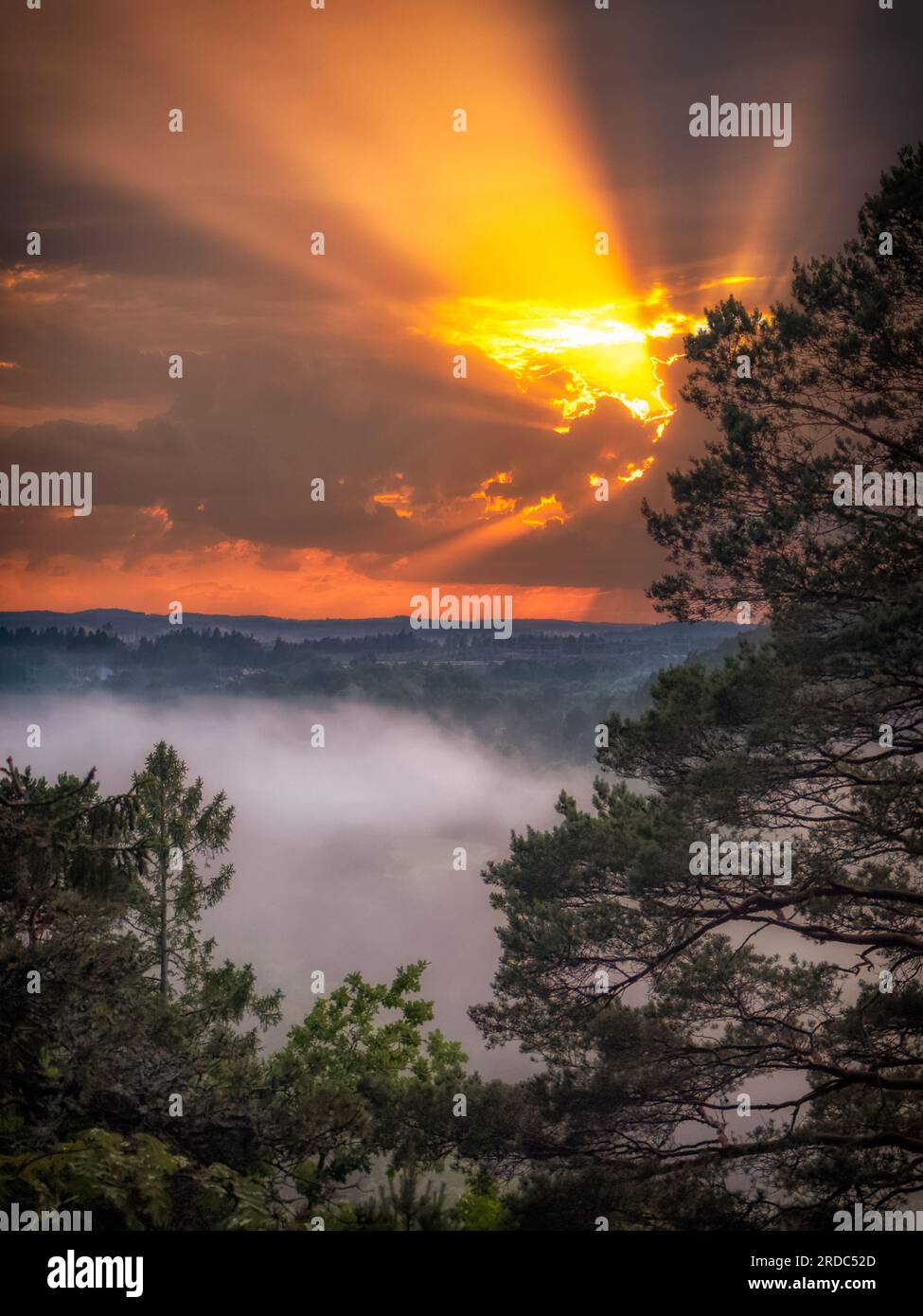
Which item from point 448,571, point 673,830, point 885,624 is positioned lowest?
point 673,830

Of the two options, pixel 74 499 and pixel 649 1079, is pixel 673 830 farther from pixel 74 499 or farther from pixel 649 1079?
pixel 74 499

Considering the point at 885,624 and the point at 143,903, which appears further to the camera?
the point at 143,903

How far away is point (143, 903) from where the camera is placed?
829 inches

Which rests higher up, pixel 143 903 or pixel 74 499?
pixel 74 499

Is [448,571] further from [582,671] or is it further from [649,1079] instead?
[582,671]

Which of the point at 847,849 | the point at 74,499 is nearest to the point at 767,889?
the point at 847,849

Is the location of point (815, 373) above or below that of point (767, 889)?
above

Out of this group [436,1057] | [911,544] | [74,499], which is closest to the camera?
[911,544]

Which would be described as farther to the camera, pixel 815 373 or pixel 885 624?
pixel 815 373

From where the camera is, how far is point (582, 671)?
172250 mm
